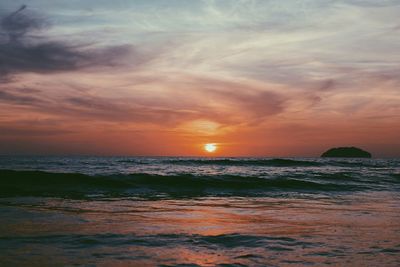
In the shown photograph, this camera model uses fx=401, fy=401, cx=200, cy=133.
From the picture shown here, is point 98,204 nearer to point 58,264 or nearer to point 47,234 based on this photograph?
point 47,234

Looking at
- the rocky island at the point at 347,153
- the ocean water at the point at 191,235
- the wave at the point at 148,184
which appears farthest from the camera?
the rocky island at the point at 347,153

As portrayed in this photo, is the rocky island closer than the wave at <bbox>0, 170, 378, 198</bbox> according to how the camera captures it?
No

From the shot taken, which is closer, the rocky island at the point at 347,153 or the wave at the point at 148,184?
the wave at the point at 148,184

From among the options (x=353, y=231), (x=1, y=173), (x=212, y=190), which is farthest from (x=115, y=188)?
(x=353, y=231)

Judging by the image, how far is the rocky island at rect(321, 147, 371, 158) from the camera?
150m

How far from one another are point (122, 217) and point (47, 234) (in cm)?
203

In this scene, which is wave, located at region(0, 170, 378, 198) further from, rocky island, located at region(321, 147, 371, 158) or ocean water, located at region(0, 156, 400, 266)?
rocky island, located at region(321, 147, 371, 158)

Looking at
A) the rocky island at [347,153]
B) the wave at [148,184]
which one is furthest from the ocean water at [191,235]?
the rocky island at [347,153]

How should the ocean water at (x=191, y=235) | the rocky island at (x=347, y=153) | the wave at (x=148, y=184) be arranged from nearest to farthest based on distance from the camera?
1. the ocean water at (x=191, y=235)
2. the wave at (x=148, y=184)
3. the rocky island at (x=347, y=153)

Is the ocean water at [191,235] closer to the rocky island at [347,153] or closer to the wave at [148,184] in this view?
the wave at [148,184]

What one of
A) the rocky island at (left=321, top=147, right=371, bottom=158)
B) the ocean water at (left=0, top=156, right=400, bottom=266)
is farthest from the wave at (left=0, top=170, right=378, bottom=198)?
the rocky island at (left=321, top=147, right=371, bottom=158)

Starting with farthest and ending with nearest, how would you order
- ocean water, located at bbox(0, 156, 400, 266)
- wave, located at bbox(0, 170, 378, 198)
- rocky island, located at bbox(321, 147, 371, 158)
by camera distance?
rocky island, located at bbox(321, 147, 371, 158), wave, located at bbox(0, 170, 378, 198), ocean water, located at bbox(0, 156, 400, 266)

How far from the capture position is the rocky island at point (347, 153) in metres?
150

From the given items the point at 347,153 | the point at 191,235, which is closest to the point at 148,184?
the point at 191,235
